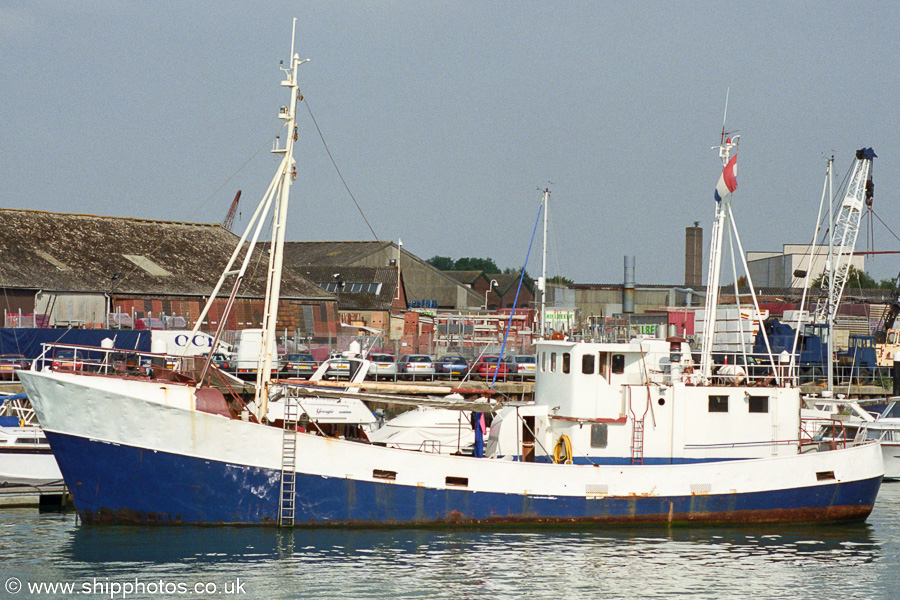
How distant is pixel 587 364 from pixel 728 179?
6.27 m

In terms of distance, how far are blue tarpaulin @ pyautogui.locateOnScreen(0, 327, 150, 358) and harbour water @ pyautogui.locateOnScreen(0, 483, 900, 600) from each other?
2362 cm

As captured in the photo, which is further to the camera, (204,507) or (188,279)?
(188,279)

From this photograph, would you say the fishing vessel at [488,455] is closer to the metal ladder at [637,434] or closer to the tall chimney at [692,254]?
the metal ladder at [637,434]

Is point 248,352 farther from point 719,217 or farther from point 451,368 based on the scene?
point 719,217

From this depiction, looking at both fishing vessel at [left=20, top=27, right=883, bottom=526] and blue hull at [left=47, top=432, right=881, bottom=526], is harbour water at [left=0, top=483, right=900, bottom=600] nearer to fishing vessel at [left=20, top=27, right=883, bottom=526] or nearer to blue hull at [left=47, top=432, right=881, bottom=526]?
blue hull at [left=47, top=432, right=881, bottom=526]

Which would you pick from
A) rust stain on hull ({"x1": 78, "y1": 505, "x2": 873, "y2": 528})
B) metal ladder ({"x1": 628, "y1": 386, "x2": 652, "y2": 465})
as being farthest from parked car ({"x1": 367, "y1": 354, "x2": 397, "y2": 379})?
rust stain on hull ({"x1": 78, "y1": 505, "x2": 873, "y2": 528})

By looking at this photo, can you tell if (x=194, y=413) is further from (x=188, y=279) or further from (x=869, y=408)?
(x=188, y=279)

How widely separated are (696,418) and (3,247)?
49.5 metres

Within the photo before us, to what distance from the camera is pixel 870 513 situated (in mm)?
26969

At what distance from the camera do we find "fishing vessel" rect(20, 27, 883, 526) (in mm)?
21969

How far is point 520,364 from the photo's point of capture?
163ft

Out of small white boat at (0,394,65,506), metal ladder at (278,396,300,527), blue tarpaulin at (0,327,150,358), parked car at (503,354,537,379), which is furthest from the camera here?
parked car at (503,354,537,379)

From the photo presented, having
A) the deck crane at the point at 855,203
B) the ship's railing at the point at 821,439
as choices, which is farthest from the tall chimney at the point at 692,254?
the ship's railing at the point at 821,439

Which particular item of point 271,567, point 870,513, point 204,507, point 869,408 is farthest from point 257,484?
point 869,408
